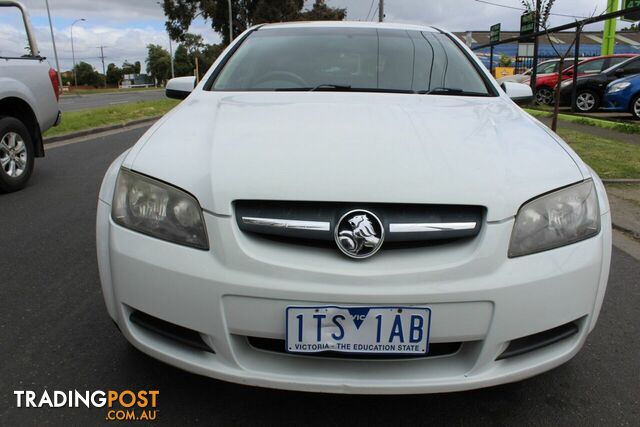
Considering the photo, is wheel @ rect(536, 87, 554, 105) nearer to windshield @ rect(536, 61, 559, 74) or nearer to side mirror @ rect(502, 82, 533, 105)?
windshield @ rect(536, 61, 559, 74)

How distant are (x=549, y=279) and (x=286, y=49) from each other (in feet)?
6.52

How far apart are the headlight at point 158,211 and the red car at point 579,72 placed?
1427cm

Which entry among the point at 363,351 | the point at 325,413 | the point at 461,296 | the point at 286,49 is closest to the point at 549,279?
the point at 461,296

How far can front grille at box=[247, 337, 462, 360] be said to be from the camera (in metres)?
1.62

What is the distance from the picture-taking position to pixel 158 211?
1.74m

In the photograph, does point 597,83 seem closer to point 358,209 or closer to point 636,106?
point 636,106

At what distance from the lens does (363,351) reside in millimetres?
1593

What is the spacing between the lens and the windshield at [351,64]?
2.76 metres

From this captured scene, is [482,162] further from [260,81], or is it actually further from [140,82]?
[140,82]

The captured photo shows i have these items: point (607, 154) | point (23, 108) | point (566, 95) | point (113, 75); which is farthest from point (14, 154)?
point (113, 75)

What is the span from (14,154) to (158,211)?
14.0ft

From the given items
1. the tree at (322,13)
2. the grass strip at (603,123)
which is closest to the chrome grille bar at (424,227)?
the grass strip at (603,123)

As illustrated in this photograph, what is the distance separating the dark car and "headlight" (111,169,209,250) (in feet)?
41.2

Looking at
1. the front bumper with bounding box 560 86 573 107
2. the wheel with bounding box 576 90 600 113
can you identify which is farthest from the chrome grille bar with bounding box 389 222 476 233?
the front bumper with bounding box 560 86 573 107
